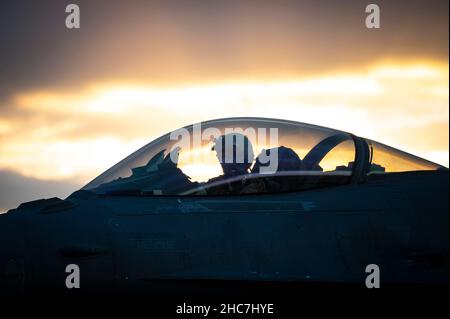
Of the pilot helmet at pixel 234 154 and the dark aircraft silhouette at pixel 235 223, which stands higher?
the pilot helmet at pixel 234 154

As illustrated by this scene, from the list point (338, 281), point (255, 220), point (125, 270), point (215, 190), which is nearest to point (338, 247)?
point (338, 281)

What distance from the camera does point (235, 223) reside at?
5.38 meters

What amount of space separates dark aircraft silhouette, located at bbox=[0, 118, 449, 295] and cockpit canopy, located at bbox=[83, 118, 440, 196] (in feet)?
0.04

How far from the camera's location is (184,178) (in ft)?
19.1

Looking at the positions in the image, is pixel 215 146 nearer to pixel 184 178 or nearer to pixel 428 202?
pixel 184 178

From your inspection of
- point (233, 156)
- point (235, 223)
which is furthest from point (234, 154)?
A: point (235, 223)

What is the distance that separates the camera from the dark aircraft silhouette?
206 inches

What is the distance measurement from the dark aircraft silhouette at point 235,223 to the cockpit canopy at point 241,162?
0.01m

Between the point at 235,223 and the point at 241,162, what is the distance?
2.22 feet

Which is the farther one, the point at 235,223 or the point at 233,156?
the point at 233,156

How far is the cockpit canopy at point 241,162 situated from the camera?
5.82m

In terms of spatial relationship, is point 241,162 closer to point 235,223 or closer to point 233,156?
point 233,156

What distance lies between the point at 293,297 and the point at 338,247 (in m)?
0.52

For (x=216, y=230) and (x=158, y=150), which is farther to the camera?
(x=158, y=150)
